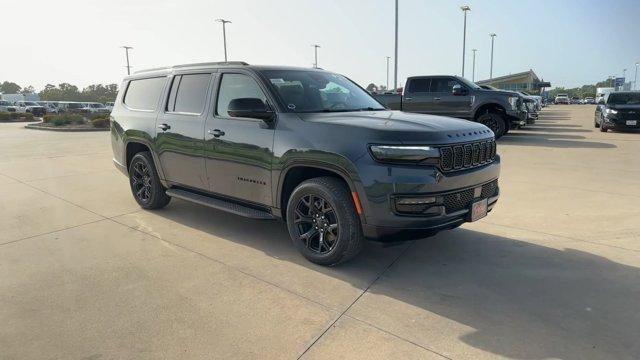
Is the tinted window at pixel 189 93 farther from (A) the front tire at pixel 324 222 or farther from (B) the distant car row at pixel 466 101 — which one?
(B) the distant car row at pixel 466 101

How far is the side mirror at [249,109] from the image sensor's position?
4027 millimetres

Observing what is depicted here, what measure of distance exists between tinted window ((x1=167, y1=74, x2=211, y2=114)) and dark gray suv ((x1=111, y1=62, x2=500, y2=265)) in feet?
0.05

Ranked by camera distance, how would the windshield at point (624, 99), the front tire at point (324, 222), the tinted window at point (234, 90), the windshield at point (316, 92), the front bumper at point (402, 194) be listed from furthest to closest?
1. the windshield at point (624, 99)
2. the tinted window at point (234, 90)
3. the windshield at point (316, 92)
4. the front tire at point (324, 222)
5. the front bumper at point (402, 194)

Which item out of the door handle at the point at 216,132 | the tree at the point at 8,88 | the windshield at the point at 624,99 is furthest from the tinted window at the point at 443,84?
the tree at the point at 8,88

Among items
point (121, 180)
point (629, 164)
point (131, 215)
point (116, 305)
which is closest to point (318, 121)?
point (116, 305)

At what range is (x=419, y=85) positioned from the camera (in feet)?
47.4

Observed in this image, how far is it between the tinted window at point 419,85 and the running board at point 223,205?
10.7m

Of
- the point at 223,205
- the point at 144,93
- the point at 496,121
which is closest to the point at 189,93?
the point at 144,93

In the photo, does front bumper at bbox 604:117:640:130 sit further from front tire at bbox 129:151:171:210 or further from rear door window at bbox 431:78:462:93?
front tire at bbox 129:151:171:210

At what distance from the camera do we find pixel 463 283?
12.0ft

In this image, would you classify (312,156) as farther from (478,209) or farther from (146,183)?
(146,183)

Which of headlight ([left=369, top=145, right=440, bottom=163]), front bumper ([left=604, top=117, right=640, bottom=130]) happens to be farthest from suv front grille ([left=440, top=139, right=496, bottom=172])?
front bumper ([left=604, top=117, right=640, bottom=130])

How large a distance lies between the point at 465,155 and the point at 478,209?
19.9 inches

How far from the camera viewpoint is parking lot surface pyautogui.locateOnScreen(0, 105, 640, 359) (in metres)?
2.81
